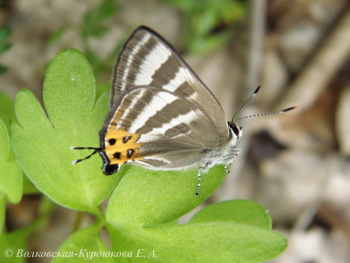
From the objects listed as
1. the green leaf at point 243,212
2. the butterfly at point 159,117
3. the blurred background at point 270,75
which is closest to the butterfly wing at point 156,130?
the butterfly at point 159,117

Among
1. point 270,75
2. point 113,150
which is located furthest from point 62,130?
point 270,75

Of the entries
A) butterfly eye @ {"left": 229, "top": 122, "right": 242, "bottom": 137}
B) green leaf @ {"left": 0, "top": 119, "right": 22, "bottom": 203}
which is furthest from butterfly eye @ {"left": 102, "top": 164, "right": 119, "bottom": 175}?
butterfly eye @ {"left": 229, "top": 122, "right": 242, "bottom": 137}

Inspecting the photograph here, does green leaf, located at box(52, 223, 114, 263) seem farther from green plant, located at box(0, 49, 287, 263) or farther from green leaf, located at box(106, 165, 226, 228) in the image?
green leaf, located at box(106, 165, 226, 228)

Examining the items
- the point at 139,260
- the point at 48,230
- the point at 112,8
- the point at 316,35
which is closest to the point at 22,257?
the point at 139,260

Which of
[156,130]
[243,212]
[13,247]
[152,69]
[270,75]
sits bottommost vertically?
[13,247]

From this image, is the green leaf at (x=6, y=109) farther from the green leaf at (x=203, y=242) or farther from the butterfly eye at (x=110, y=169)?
the green leaf at (x=203, y=242)

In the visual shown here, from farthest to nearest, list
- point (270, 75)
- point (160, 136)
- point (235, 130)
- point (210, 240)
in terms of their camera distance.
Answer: point (270, 75), point (235, 130), point (160, 136), point (210, 240)

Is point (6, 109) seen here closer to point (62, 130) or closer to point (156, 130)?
point (62, 130)
